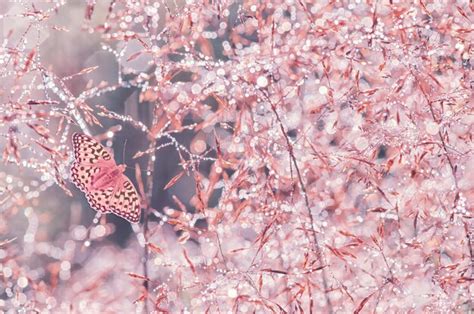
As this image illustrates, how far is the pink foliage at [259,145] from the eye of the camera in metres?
1.59

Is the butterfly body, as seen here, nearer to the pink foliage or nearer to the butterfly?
the butterfly

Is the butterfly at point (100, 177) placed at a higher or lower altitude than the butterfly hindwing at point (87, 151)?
lower

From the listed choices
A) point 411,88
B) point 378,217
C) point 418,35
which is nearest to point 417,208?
point 378,217

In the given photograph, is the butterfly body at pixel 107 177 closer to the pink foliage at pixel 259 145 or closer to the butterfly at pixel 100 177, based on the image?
the butterfly at pixel 100 177

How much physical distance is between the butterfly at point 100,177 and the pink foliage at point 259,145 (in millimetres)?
56

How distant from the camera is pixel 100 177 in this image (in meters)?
1.58

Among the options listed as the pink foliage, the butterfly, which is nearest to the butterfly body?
the butterfly

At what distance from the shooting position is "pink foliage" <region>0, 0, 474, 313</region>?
159cm

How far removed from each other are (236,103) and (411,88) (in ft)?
1.47

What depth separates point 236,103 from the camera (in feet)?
5.27

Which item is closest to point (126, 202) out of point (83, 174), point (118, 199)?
point (118, 199)

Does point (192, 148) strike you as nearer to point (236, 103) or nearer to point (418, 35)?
point (236, 103)

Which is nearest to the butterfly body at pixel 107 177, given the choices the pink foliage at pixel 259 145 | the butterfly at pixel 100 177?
the butterfly at pixel 100 177

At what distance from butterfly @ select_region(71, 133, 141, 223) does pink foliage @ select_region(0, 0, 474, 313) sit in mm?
56
